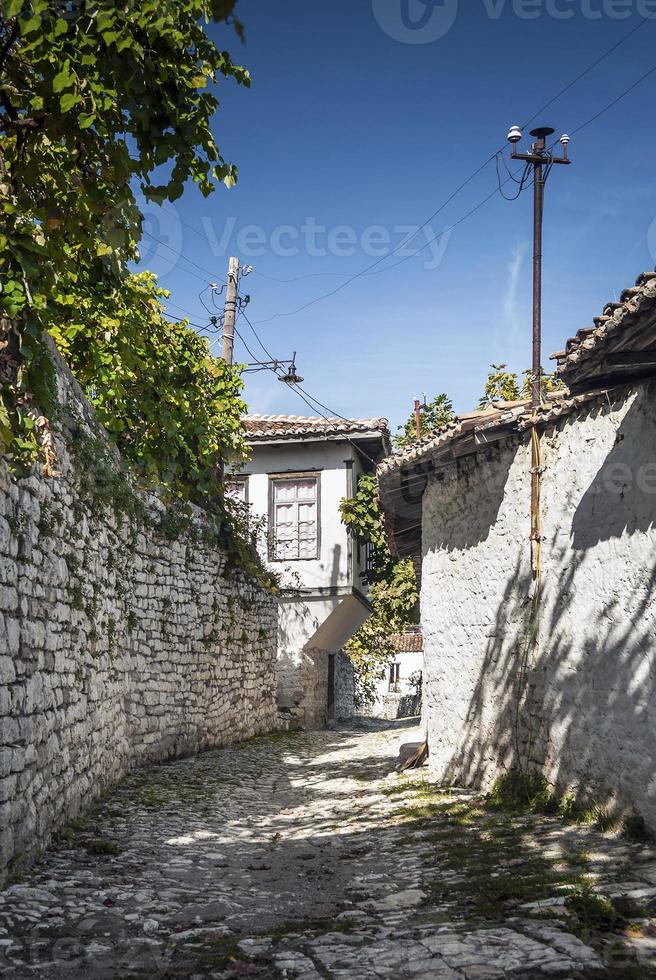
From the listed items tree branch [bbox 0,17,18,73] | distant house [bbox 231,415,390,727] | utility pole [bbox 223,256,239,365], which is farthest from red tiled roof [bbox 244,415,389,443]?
tree branch [bbox 0,17,18,73]

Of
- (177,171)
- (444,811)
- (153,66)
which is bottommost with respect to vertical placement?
(444,811)

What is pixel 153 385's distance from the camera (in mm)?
11461

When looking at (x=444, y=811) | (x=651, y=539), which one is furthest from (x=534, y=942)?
(x=444, y=811)

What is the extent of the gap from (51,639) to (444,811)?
362cm

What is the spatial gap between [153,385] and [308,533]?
7.40 m

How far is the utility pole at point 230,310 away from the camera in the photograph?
16.8m

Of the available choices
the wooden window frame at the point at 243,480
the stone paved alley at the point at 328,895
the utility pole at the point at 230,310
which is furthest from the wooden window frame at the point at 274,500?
the stone paved alley at the point at 328,895

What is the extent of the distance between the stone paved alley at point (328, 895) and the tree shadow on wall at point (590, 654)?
0.48m

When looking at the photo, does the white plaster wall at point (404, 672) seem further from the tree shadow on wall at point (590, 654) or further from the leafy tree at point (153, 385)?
the tree shadow on wall at point (590, 654)

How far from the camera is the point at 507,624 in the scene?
7.50 m

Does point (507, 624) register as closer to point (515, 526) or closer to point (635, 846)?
point (515, 526)

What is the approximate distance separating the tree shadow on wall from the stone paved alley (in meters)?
0.48

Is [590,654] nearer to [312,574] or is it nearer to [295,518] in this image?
[312,574]

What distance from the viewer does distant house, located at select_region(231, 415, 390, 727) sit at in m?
17.8
